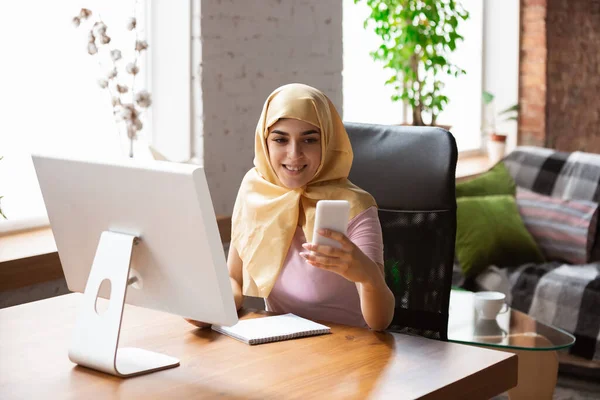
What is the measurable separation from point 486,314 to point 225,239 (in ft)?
3.68

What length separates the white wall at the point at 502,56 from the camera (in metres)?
5.54

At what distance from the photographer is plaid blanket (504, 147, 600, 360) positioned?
3.62m

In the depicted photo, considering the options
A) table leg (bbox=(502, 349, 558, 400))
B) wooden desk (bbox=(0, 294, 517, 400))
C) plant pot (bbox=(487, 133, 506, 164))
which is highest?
plant pot (bbox=(487, 133, 506, 164))

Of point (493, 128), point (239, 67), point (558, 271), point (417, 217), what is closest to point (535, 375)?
point (417, 217)

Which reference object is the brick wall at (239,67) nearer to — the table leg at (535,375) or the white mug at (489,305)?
the white mug at (489,305)

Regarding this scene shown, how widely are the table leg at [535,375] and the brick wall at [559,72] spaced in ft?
9.59

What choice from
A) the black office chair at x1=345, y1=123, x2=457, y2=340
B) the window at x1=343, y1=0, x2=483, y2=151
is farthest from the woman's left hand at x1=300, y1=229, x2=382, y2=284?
the window at x1=343, y1=0, x2=483, y2=151

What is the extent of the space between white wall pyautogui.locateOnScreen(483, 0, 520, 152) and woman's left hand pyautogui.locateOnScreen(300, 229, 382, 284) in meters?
4.10

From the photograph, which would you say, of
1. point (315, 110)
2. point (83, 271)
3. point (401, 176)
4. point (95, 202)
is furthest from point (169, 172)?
point (401, 176)

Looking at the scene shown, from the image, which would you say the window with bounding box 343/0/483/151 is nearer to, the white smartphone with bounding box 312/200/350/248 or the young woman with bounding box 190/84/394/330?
the young woman with bounding box 190/84/394/330

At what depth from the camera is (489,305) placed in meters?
2.67

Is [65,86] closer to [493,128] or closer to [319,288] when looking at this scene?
[319,288]

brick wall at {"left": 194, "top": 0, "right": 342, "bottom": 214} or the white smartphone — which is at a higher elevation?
brick wall at {"left": 194, "top": 0, "right": 342, "bottom": 214}

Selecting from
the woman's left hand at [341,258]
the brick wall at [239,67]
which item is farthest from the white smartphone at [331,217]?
the brick wall at [239,67]
